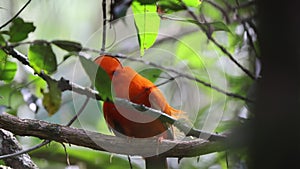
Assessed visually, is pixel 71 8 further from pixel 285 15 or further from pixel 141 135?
pixel 285 15

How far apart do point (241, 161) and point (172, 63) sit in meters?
1.18

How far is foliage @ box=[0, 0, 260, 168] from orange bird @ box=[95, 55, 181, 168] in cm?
9

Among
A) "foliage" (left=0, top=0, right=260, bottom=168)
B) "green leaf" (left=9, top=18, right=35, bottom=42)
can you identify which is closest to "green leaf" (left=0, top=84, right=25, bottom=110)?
"foliage" (left=0, top=0, right=260, bottom=168)

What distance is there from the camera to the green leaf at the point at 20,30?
1676mm

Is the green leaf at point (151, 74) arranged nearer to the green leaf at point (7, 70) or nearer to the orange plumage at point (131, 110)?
the orange plumage at point (131, 110)

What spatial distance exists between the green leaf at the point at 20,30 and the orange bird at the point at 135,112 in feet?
1.23

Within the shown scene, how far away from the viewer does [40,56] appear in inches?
63.2

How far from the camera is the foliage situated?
164 centimetres

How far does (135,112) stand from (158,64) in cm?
90

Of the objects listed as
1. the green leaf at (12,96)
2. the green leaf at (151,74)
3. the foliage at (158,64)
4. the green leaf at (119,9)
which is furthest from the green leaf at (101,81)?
the green leaf at (12,96)

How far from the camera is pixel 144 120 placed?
6.62 feet

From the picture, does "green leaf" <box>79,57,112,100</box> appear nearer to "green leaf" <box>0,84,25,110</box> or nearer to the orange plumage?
the orange plumage

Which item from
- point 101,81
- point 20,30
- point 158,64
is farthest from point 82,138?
point 158,64

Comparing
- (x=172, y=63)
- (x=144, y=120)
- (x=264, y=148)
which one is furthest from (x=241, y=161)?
(x=264, y=148)
